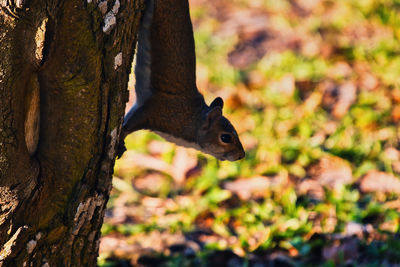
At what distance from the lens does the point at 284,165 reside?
408 centimetres

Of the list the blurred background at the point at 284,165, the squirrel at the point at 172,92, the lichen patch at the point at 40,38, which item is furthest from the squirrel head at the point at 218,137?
the lichen patch at the point at 40,38

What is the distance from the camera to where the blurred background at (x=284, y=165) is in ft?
10.8

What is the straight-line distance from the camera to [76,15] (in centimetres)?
191

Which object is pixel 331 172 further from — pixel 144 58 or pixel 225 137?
pixel 144 58

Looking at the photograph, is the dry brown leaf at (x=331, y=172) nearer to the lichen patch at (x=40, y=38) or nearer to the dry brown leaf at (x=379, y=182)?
the dry brown leaf at (x=379, y=182)

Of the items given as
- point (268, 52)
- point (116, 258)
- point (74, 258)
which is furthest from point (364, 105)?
point (74, 258)

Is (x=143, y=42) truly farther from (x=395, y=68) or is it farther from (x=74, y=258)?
(x=395, y=68)

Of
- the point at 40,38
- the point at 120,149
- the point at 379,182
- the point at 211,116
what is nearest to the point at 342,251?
the point at 379,182

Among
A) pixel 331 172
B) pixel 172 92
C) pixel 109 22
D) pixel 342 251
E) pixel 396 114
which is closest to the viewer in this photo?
pixel 109 22

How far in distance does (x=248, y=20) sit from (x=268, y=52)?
0.73 m

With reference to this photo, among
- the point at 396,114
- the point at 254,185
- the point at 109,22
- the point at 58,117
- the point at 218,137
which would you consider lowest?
the point at 58,117

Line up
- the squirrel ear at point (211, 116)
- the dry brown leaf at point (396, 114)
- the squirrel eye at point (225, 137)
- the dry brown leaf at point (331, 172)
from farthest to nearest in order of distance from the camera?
the dry brown leaf at point (396, 114) → the dry brown leaf at point (331, 172) → the squirrel eye at point (225, 137) → the squirrel ear at point (211, 116)

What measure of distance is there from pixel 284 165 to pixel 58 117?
90.3 inches

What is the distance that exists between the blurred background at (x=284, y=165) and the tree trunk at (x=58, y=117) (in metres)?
1.06
